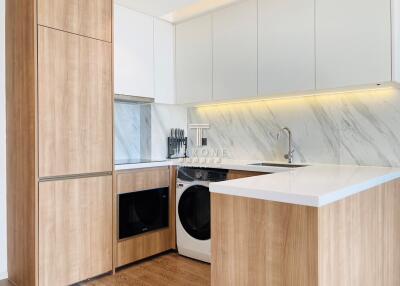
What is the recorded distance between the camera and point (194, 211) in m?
2.98

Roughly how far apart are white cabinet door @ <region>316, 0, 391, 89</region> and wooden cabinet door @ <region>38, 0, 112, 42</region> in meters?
1.69

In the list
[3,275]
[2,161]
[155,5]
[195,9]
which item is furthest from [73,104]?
[195,9]

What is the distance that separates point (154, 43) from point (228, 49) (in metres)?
0.80

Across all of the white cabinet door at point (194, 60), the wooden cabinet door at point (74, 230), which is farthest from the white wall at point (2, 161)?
the white cabinet door at point (194, 60)

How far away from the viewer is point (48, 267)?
228cm

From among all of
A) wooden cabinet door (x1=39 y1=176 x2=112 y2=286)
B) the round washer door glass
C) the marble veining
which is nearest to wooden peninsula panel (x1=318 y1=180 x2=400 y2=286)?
the round washer door glass

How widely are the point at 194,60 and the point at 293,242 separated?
250cm

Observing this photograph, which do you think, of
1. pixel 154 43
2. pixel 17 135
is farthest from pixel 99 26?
pixel 17 135

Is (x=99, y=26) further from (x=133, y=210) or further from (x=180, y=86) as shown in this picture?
(x=133, y=210)

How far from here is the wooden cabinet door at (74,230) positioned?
226cm

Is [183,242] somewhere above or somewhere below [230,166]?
below

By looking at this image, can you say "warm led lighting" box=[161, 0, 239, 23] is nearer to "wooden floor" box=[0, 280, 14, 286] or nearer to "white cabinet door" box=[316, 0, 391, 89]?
"white cabinet door" box=[316, 0, 391, 89]

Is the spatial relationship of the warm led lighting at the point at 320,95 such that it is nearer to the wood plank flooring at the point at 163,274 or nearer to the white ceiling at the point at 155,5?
the white ceiling at the point at 155,5

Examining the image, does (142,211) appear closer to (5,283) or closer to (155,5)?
(5,283)
